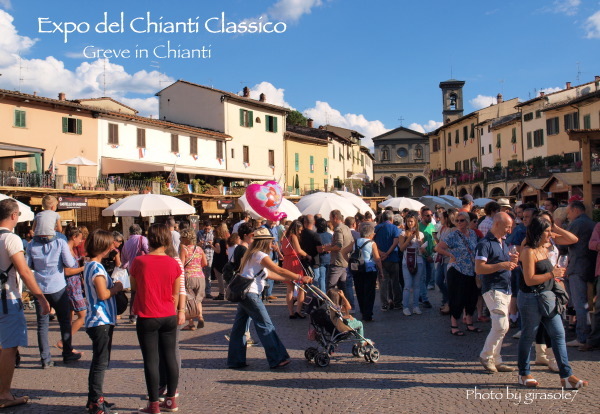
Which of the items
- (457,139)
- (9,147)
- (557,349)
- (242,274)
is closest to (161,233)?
(242,274)

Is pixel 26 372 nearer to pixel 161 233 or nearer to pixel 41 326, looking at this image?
pixel 41 326

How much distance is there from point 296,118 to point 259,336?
188ft

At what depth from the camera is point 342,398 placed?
5582 millimetres

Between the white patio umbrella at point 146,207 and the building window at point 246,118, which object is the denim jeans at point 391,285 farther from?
the building window at point 246,118

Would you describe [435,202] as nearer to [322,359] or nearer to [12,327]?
[322,359]

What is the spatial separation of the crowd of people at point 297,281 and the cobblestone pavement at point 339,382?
23 centimetres

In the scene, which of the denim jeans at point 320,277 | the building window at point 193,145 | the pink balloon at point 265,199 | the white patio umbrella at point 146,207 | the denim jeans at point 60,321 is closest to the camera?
the denim jeans at point 60,321

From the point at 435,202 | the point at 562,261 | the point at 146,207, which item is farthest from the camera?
Result: the point at 435,202

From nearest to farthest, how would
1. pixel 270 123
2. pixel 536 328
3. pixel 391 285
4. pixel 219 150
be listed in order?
pixel 536 328, pixel 391 285, pixel 219 150, pixel 270 123

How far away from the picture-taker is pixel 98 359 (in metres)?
5.20

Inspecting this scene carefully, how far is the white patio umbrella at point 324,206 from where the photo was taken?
14805mm

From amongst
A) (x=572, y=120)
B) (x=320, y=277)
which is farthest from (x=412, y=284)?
(x=572, y=120)

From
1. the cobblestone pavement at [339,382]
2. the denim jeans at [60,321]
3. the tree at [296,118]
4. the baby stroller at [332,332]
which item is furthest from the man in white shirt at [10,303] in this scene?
the tree at [296,118]

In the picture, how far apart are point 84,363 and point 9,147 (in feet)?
61.3
